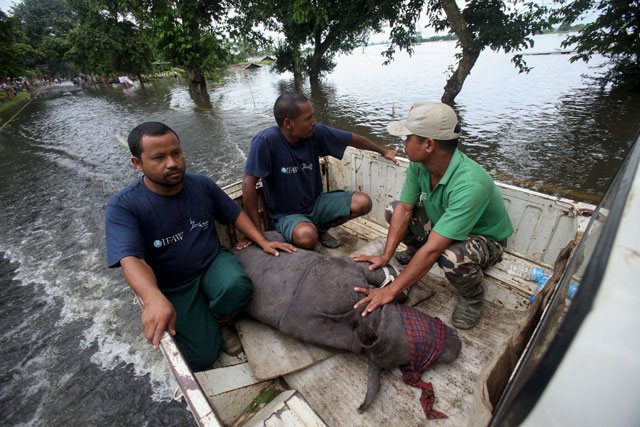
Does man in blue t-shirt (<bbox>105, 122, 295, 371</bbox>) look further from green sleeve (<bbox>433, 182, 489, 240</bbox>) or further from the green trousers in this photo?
green sleeve (<bbox>433, 182, 489, 240</bbox>)

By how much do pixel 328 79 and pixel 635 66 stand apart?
16181 mm

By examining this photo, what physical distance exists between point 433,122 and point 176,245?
182cm

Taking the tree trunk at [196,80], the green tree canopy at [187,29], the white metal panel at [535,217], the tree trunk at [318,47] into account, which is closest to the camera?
the white metal panel at [535,217]

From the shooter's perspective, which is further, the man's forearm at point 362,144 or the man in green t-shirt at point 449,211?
the man's forearm at point 362,144

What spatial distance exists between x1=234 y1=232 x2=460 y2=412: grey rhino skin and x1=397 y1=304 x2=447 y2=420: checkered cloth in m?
0.05

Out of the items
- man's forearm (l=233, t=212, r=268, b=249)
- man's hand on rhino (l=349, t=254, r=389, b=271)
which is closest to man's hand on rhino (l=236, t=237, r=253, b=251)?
man's forearm (l=233, t=212, r=268, b=249)

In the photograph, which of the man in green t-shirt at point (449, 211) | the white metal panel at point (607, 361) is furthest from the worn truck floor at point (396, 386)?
the white metal panel at point (607, 361)

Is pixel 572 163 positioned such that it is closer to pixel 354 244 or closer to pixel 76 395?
pixel 354 244


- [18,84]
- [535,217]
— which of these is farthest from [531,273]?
[18,84]

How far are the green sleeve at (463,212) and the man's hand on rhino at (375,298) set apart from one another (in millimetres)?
494

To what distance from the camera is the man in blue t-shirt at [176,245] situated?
68.2 inches

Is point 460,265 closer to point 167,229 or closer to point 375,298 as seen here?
point 375,298

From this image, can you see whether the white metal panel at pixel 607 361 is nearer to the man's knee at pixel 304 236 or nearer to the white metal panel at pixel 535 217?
the white metal panel at pixel 535 217

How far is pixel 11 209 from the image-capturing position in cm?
571
